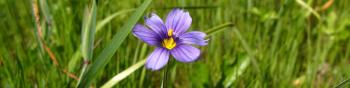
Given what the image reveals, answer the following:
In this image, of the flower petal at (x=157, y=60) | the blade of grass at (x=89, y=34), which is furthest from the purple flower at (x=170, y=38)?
the blade of grass at (x=89, y=34)

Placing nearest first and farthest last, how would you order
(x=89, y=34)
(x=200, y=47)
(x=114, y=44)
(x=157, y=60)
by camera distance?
(x=157, y=60)
(x=114, y=44)
(x=89, y=34)
(x=200, y=47)

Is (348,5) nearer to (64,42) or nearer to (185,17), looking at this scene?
(64,42)

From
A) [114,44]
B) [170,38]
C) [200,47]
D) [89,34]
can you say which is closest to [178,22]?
[170,38]

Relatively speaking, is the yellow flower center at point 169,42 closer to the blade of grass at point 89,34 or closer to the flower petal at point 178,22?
the flower petal at point 178,22

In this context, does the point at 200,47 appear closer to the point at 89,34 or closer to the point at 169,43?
the point at 89,34

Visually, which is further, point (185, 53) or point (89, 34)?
point (89, 34)
